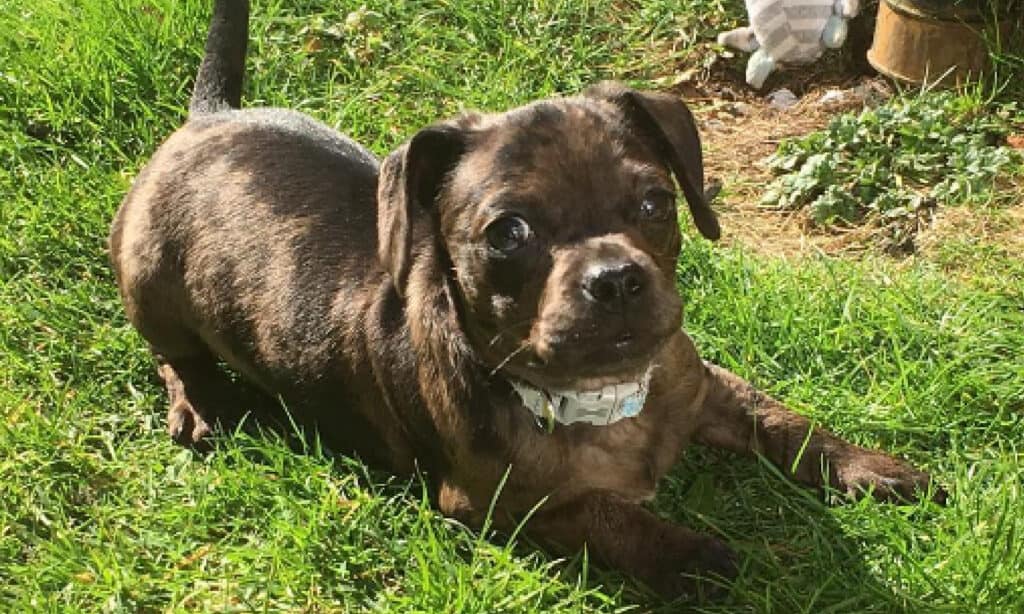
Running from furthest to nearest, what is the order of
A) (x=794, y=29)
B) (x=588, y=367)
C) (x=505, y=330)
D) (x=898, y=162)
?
(x=794, y=29), (x=898, y=162), (x=505, y=330), (x=588, y=367)

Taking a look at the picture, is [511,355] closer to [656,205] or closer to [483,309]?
[483,309]

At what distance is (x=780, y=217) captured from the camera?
492 cm

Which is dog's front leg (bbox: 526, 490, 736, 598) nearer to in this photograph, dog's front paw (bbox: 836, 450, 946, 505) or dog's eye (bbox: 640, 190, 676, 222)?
dog's front paw (bbox: 836, 450, 946, 505)

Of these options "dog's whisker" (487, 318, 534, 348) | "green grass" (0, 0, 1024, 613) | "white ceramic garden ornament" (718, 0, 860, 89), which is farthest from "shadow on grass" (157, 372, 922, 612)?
"white ceramic garden ornament" (718, 0, 860, 89)

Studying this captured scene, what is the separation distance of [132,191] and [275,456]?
1.05 meters

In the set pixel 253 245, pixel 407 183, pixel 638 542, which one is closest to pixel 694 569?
pixel 638 542

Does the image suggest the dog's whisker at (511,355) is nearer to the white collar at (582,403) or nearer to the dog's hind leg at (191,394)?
the white collar at (582,403)

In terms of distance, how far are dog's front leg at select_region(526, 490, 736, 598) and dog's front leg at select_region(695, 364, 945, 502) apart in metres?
0.39

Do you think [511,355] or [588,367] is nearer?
A: [588,367]

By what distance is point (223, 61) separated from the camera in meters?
4.65

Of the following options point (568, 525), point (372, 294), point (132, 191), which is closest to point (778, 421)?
point (568, 525)

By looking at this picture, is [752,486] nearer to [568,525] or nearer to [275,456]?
[568,525]

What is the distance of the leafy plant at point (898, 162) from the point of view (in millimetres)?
4766

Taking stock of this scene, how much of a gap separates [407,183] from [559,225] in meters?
0.44
